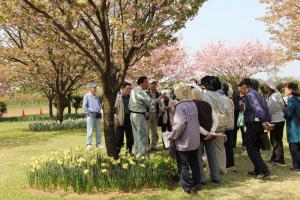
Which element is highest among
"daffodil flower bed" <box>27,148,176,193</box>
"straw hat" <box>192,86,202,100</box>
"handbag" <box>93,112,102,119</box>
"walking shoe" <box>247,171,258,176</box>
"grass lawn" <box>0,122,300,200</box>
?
"straw hat" <box>192,86,202,100</box>

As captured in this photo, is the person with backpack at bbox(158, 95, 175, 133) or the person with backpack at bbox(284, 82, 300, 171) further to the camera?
the person with backpack at bbox(158, 95, 175, 133)

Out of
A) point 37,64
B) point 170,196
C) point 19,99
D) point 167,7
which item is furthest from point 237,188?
point 19,99

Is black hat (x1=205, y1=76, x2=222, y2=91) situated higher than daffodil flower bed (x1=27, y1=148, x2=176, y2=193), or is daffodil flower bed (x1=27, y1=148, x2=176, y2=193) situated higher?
black hat (x1=205, y1=76, x2=222, y2=91)

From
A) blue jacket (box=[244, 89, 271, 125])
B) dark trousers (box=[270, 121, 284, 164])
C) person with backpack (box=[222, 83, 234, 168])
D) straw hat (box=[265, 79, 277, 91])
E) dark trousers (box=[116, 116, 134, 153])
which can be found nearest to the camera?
blue jacket (box=[244, 89, 271, 125])

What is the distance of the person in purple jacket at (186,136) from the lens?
6.37 meters

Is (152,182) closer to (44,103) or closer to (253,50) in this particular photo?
(253,50)

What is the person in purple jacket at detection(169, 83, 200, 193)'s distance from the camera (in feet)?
20.9

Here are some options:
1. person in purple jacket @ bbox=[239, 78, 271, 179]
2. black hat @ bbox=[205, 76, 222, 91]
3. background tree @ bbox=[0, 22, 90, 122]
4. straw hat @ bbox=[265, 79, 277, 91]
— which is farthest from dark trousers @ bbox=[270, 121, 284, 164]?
background tree @ bbox=[0, 22, 90, 122]

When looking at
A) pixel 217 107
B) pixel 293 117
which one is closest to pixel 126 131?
pixel 217 107

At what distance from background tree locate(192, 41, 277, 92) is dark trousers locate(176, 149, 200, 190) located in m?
33.0

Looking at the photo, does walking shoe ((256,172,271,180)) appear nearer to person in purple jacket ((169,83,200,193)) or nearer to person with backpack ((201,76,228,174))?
person with backpack ((201,76,228,174))

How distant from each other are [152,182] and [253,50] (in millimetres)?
35175

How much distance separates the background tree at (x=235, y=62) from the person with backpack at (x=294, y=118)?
31.1m

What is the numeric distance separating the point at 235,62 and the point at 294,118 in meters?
32.2
